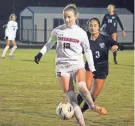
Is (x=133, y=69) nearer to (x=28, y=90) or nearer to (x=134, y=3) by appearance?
(x=28, y=90)

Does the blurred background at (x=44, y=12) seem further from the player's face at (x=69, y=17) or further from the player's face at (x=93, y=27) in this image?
the player's face at (x=69, y=17)

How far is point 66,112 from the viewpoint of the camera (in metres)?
8.82

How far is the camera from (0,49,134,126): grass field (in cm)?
991

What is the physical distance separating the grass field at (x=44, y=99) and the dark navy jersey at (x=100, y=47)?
3.76 feet

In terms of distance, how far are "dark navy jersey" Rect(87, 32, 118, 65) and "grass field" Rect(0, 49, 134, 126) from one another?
1145 millimetres

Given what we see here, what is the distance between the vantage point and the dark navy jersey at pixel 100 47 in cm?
995

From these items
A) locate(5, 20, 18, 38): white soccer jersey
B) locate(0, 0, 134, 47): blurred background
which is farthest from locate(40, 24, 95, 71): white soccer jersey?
locate(0, 0, 134, 47): blurred background

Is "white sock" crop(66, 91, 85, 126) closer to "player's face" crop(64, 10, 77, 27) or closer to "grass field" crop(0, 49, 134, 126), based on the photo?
"grass field" crop(0, 49, 134, 126)

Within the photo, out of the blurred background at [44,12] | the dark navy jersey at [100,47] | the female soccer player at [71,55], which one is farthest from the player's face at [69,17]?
the blurred background at [44,12]

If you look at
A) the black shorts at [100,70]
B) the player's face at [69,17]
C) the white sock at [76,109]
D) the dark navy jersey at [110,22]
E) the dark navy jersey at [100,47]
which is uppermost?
the player's face at [69,17]

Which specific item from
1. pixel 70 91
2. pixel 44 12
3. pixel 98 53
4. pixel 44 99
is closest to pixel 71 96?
pixel 70 91

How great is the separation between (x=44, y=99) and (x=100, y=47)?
3.14 metres

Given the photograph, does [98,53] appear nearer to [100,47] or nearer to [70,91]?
[100,47]

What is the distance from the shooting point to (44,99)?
12.7m
